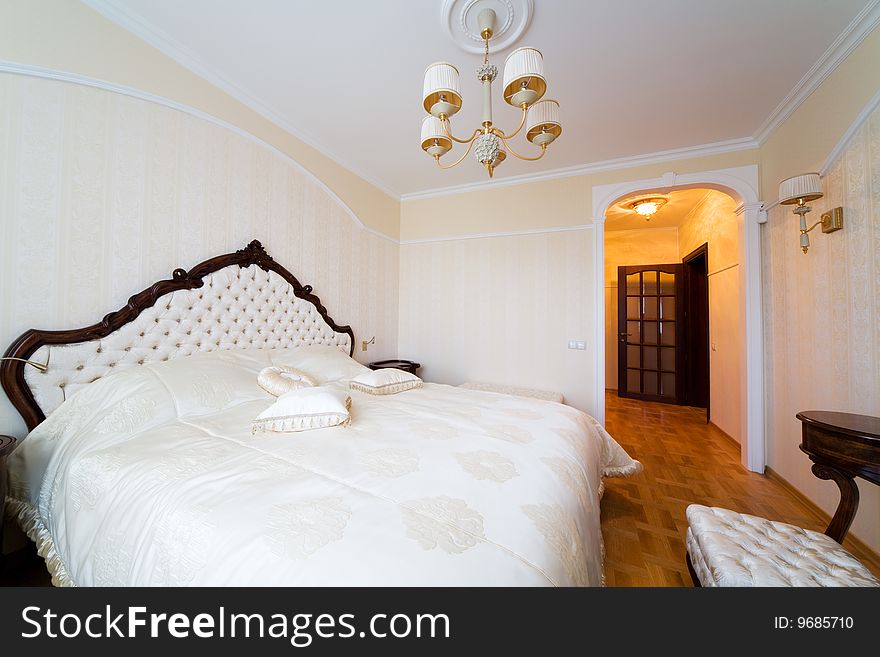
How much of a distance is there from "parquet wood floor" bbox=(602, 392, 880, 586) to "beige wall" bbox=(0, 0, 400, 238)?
359cm

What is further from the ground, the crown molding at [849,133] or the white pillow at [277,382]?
the crown molding at [849,133]

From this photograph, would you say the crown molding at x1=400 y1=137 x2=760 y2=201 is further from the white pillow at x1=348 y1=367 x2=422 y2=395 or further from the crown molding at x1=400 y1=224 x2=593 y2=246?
the white pillow at x1=348 y1=367 x2=422 y2=395

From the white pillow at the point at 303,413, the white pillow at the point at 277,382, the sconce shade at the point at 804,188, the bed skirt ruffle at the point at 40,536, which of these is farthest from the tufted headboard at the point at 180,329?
the sconce shade at the point at 804,188

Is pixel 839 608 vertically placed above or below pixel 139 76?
below

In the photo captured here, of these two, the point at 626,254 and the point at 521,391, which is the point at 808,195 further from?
the point at 626,254

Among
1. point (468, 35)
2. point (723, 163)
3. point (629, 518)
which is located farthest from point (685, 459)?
point (468, 35)

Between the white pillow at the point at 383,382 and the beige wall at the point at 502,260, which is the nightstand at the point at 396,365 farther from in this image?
the white pillow at the point at 383,382

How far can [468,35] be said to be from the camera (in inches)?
70.8

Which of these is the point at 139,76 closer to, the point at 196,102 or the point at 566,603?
the point at 196,102

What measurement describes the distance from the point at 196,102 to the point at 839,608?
3.70 meters

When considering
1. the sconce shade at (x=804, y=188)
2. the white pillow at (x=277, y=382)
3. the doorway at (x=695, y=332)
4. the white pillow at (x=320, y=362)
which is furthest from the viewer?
the doorway at (x=695, y=332)

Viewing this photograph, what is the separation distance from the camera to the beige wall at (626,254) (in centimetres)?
535

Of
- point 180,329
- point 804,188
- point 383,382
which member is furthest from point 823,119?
point 180,329

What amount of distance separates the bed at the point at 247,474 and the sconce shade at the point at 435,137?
1404 millimetres
